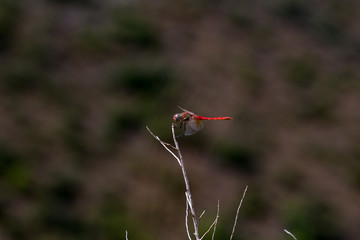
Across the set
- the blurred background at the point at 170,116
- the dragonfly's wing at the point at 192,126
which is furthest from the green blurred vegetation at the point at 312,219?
the dragonfly's wing at the point at 192,126

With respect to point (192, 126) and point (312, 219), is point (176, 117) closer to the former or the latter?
point (192, 126)

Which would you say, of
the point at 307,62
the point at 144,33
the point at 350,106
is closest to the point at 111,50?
the point at 144,33

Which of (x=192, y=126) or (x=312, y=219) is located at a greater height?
(x=192, y=126)

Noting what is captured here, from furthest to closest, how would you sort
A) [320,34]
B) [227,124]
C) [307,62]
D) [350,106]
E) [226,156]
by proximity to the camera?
[320,34] < [307,62] < [350,106] < [227,124] < [226,156]

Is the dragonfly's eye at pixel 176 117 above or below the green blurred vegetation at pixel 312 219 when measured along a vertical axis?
above

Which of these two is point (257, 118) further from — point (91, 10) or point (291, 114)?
point (91, 10)

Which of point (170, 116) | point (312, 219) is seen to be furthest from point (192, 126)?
point (170, 116)

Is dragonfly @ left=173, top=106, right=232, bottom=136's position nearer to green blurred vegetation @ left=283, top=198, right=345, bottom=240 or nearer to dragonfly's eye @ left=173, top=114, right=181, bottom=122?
dragonfly's eye @ left=173, top=114, right=181, bottom=122

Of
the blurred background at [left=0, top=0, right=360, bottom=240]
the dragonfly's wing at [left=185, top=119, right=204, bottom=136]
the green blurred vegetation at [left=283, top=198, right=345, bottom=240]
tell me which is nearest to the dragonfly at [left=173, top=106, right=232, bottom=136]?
the dragonfly's wing at [left=185, top=119, right=204, bottom=136]

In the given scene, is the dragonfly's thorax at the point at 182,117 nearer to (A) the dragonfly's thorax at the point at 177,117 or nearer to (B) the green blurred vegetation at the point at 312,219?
(A) the dragonfly's thorax at the point at 177,117
